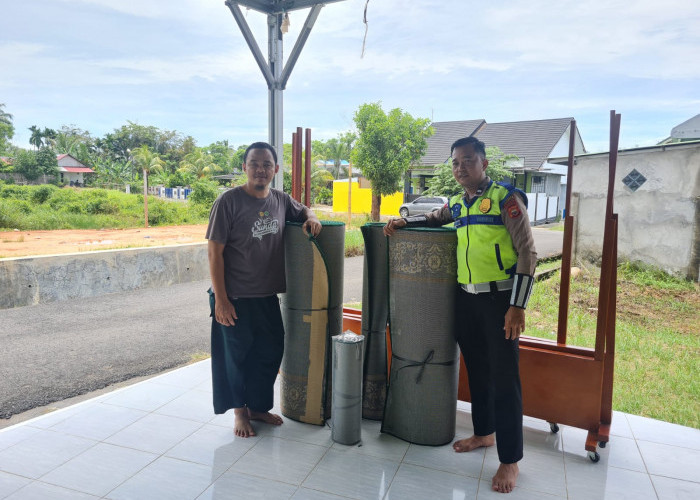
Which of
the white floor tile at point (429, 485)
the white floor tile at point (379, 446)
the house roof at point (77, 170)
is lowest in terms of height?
the white floor tile at point (379, 446)

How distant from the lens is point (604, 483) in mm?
2164

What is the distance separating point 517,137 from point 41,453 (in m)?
21.2

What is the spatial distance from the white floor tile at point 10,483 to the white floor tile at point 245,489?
78cm

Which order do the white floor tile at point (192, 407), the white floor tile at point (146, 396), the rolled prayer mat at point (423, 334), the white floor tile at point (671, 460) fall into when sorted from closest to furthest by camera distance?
the white floor tile at point (671, 460) < the rolled prayer mat at point (423, 334) < the white floor tile at point (192, 407) < the white floor tile at point (146, 396)

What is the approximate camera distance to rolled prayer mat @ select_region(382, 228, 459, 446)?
7.76 ft

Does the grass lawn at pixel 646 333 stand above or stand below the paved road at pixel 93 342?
above

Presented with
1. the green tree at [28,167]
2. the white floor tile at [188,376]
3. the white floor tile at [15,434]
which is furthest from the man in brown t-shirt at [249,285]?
the green tree at [28,167]

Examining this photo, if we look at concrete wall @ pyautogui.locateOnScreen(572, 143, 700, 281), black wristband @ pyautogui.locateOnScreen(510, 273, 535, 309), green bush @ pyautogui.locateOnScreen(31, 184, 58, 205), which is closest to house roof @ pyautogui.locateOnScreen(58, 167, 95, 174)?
green bush @ pyautogui.locateOnScreen(31, 184, 58, 205)

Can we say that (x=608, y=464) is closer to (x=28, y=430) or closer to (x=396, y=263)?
(x=396, y=263)

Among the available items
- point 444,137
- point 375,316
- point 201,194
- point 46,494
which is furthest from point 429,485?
point 201,194

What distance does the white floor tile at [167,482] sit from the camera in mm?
2018

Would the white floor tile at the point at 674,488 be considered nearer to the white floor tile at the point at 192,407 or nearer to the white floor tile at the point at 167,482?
the white floor tile at the point at 167,482

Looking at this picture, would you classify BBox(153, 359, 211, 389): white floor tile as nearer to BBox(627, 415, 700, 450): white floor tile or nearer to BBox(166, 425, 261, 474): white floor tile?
BBox(166, 425, 261, 474): white floor tile

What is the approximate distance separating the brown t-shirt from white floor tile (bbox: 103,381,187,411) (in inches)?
38.5
